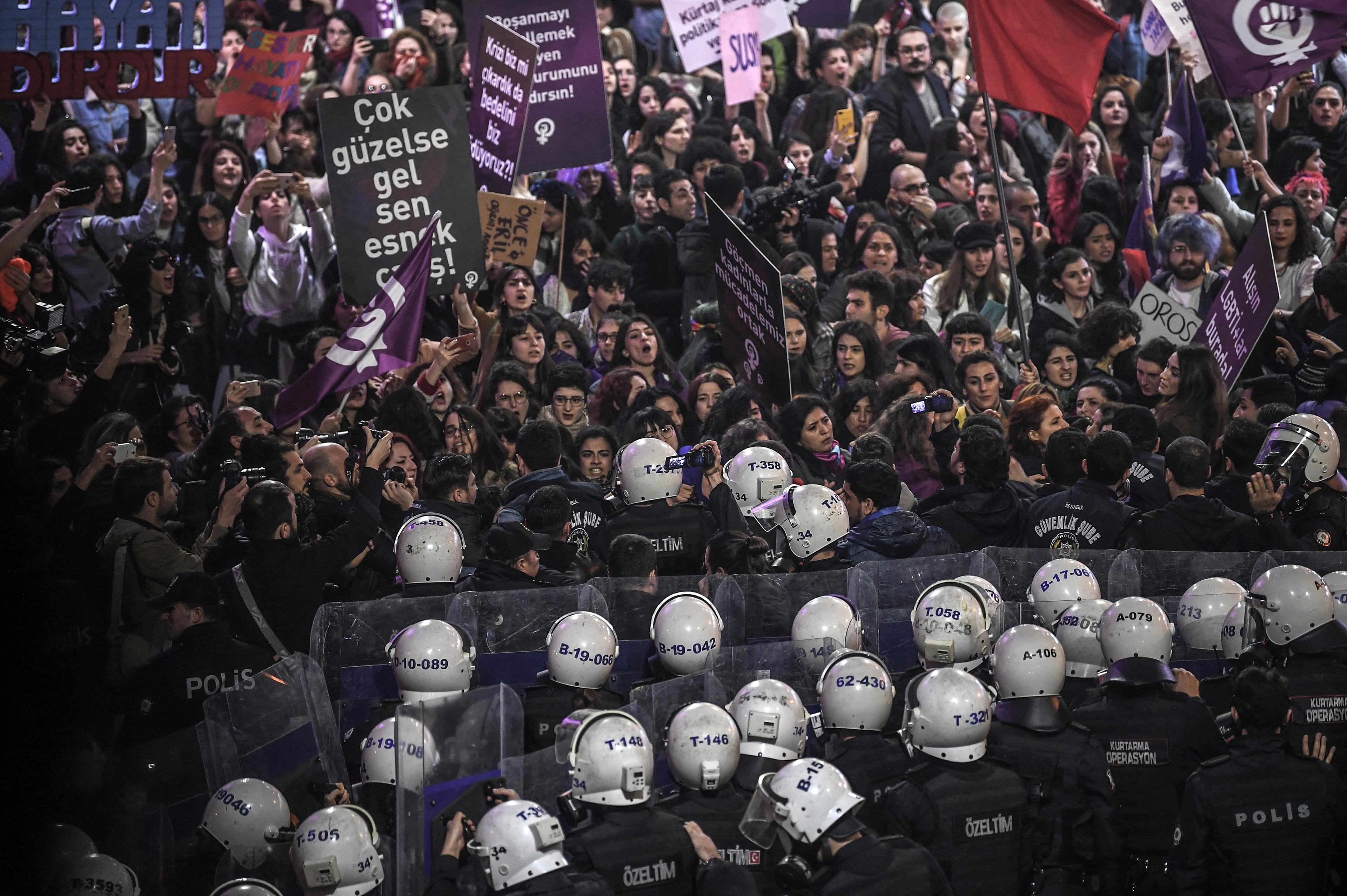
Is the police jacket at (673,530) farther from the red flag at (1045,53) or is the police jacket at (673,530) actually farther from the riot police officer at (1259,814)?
the red flag at (1045,53)

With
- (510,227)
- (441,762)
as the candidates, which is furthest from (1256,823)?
(510,227)

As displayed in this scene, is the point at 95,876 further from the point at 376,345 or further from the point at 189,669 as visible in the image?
the point at 376,345

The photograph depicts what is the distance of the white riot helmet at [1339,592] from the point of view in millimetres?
10164

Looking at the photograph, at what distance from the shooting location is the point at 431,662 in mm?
9391

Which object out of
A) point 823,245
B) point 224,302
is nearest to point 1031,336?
point 823,245

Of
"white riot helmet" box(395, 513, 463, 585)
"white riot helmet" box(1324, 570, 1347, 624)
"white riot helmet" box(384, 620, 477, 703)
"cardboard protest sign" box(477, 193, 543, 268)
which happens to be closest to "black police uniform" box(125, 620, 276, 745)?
"white riot helmet" box(384, 620, 477, 703)

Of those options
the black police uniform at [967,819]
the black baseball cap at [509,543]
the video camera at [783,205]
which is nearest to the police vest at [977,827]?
the black police uniform at [967,819]

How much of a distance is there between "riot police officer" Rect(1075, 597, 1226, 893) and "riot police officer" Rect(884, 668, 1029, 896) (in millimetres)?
843

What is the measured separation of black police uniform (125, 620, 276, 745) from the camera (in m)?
9.40

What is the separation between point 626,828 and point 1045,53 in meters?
9.25

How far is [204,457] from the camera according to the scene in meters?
11.8

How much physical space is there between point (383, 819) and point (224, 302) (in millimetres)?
7397

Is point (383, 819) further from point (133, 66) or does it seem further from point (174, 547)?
point (133, 66)

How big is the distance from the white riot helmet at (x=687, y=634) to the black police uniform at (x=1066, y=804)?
170 cm
